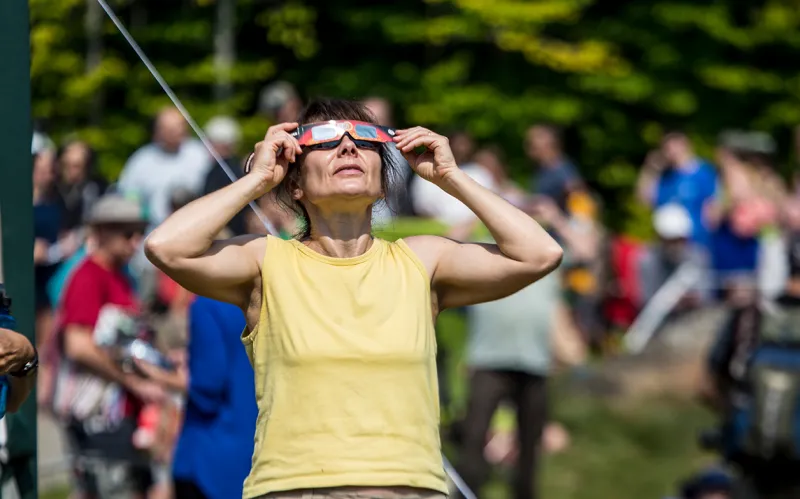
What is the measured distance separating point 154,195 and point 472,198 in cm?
578

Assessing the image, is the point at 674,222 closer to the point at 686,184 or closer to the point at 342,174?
the point at 686,184

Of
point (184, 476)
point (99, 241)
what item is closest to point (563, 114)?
point (99, 241)

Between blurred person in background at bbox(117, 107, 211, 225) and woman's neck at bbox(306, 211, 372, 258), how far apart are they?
18.2ft

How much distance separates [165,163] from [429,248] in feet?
19.6

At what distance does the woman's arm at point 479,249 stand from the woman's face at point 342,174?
12cm

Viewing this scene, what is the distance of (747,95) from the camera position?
19531 mm

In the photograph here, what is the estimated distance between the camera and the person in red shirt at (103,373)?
21.7 feet

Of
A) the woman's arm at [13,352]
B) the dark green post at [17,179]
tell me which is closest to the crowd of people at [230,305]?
the woman's arm at [13,352]

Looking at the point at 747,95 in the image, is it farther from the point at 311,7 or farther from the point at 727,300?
the point at 727,300

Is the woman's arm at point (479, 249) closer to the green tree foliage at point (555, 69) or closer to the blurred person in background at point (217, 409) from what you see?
the blurred person in background at point (217, 409)

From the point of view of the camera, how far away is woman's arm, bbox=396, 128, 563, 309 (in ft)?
12.2

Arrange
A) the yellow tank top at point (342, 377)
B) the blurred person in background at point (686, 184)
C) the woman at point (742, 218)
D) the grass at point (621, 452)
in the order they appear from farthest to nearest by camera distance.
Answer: the blurred person in background at point (686, 184), the woman at point (742, 218), the grass at point (621, 452), the yellow tank top at point (342, 377)

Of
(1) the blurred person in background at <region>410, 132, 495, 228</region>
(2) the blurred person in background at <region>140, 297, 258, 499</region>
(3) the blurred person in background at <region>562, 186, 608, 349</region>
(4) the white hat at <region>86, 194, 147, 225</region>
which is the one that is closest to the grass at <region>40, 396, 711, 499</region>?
(3) the blurred person in background at <region>562, 186, 608, 349</region>

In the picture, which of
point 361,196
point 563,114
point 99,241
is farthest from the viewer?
point 563,114
